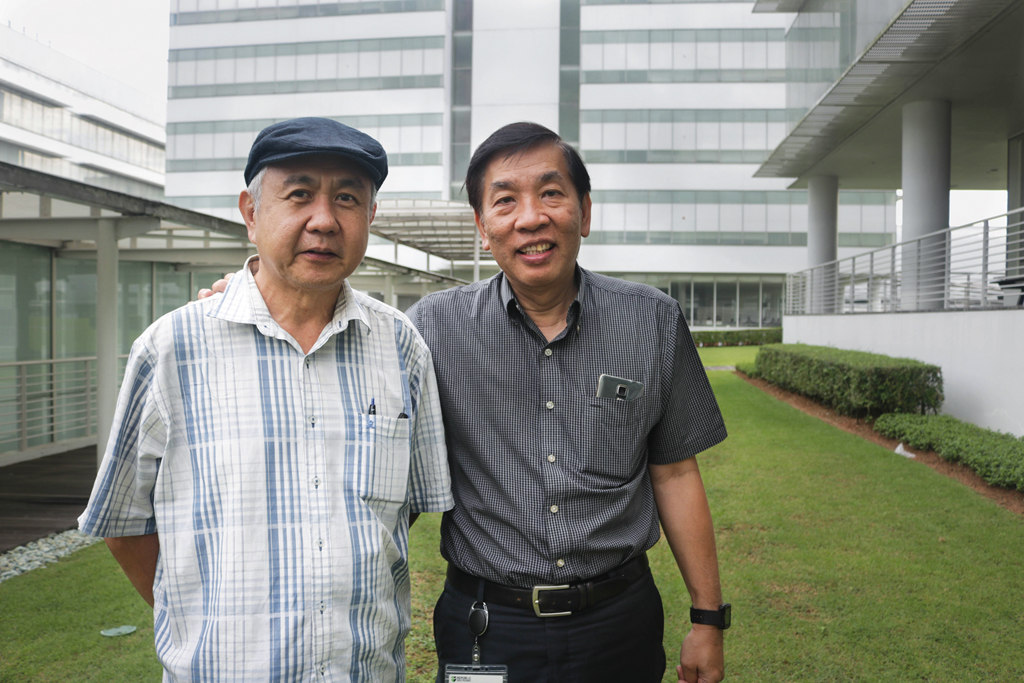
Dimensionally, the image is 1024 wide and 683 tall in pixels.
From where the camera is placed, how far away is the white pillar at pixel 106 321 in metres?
6.98

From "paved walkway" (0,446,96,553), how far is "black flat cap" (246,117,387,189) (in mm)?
5374

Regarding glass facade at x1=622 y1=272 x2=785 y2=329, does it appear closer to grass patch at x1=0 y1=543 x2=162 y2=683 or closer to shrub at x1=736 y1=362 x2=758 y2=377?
shrub at x1=736 y1=362 x2=758 y2=377

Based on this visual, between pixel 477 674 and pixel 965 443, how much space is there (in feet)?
25.8

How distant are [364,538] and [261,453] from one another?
1.08 ft

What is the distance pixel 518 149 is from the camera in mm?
2246

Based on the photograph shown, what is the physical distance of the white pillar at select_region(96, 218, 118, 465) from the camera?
6980 mm

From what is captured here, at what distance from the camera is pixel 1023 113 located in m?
13.6

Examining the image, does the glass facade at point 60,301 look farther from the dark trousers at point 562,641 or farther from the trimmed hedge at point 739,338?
the trimmed hedge at point 739,338

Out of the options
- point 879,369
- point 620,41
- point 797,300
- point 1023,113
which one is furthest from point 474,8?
point 879,369

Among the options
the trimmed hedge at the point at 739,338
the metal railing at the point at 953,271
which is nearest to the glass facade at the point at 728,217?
the trimmed hedge at the point at 739,338

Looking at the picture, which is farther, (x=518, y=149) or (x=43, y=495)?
(x=43, y=495)

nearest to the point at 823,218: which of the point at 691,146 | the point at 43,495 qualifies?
the point at 691,146

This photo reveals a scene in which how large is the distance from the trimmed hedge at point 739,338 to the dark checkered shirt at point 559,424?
3080 cm

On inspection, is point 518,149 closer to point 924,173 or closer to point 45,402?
point 45,402
